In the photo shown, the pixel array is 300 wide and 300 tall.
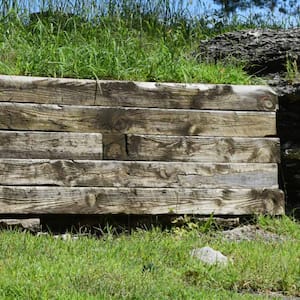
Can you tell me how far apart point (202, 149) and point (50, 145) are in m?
1.21

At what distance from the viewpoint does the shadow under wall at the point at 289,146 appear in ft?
20.7

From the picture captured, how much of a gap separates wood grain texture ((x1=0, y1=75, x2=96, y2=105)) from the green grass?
1.06 m

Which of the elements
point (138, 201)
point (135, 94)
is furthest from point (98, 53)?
point (138, 201)

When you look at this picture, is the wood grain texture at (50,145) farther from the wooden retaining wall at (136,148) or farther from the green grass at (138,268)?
the green grass at (138,268)

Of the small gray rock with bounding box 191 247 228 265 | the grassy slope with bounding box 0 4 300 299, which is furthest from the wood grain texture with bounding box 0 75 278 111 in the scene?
the small gray rock with bounding box 191 247 228 265

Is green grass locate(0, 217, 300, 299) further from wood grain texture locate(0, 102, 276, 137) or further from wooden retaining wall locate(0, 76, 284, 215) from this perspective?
wood grain texture locate(0, 102, 276, 137)

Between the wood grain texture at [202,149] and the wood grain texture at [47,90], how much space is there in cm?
49

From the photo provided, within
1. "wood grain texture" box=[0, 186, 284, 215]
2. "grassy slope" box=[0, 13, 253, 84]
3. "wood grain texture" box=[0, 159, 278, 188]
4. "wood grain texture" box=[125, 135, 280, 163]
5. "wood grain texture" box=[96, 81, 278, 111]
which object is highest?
"grassy slope" box=[0, 13, 253, 84]

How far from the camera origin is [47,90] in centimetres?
543

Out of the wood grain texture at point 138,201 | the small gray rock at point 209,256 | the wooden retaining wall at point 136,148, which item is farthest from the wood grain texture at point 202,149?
the small gray rock at point 209,256

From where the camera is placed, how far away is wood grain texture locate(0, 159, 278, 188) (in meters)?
5.27

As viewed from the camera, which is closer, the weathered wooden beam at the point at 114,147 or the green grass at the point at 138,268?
the green grass at the point at 138,268

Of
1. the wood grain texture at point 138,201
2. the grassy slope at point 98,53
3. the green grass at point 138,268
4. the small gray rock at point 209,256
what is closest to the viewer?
the green grass at point 138,268

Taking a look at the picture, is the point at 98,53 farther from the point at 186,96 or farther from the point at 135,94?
the point at 186,96
